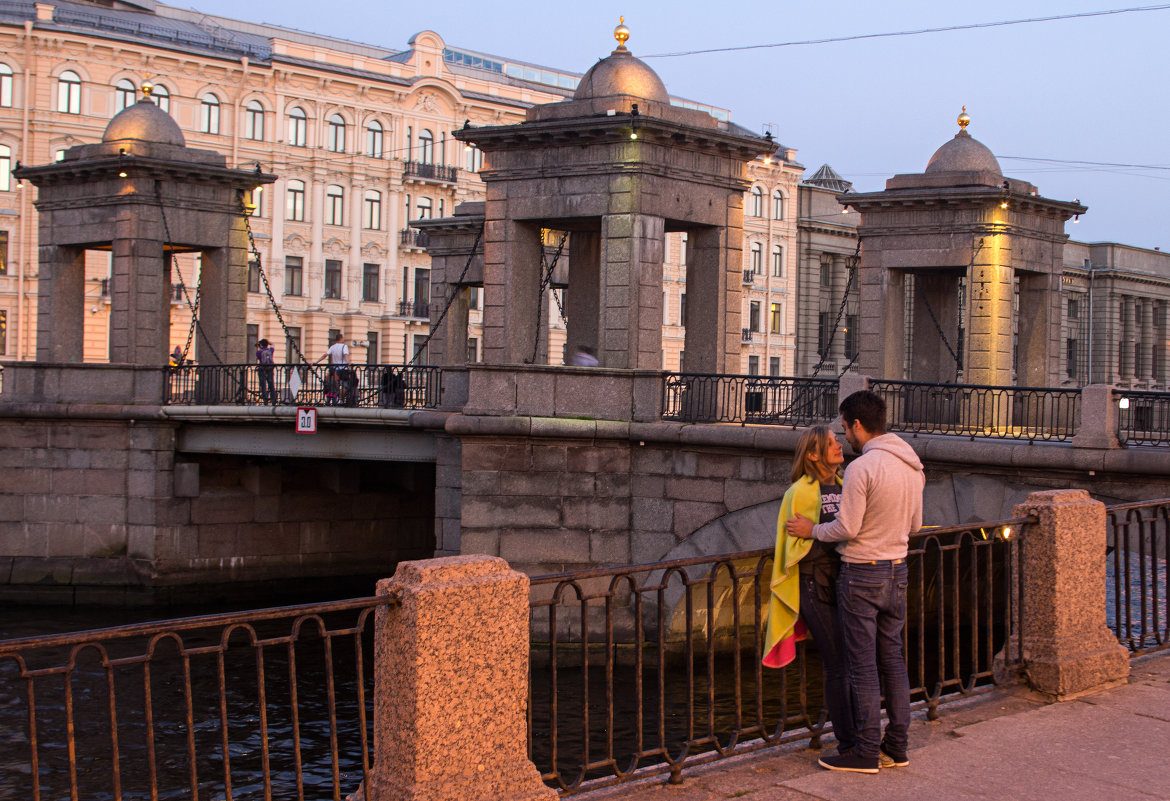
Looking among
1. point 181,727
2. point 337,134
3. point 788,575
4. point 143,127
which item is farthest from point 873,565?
point 337,134

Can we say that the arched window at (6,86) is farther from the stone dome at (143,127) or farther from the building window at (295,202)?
the stone dome at (143,127)

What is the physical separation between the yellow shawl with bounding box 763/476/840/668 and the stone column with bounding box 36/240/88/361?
20897 millimetres

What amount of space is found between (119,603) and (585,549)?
394 inches

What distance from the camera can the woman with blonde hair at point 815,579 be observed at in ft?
21.0

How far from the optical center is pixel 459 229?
27094 mm

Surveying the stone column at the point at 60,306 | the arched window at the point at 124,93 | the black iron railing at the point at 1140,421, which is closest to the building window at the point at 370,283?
the arched window at the point at 124,93

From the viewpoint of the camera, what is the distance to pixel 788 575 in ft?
21.2

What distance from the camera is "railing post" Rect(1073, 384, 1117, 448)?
12875mm

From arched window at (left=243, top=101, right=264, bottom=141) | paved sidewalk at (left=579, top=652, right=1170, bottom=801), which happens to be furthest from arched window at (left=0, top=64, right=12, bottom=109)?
paved sidewalk at (left=579, top=652, right=1170, bottom=801)

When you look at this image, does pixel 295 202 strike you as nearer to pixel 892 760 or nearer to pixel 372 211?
pixel 372 211

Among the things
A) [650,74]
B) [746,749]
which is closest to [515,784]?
[746,749]

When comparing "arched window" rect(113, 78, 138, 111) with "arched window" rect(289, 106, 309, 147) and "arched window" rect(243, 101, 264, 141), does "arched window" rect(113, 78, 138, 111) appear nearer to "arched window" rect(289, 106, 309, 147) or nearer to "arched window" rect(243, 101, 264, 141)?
"arched window" rect(243, 101, 264, 141)

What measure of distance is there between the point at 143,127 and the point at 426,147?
2768 cm

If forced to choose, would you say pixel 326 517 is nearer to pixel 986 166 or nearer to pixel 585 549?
pixel 585 549
